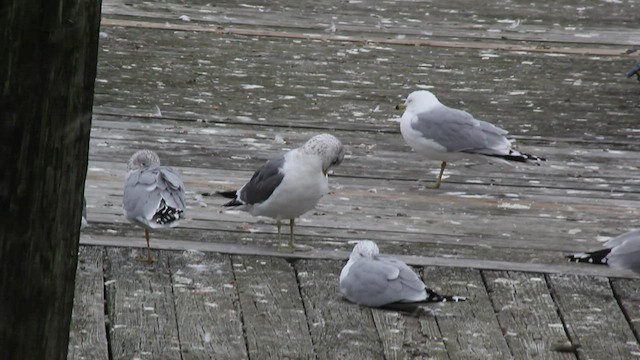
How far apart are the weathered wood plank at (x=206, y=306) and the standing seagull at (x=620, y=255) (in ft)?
5.02

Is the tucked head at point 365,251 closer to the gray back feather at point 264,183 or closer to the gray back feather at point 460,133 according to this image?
the gray back feather at point 264,183

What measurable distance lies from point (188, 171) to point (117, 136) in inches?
28.4

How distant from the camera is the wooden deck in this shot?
517 cm

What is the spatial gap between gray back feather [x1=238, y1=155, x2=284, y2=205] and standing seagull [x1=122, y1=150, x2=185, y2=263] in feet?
1.26

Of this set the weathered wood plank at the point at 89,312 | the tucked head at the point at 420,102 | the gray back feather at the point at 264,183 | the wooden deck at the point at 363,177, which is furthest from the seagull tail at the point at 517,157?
the weathered wood plank at the point at 89,312

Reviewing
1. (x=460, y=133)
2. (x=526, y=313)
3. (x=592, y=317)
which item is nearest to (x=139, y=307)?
(x=526, y=313)

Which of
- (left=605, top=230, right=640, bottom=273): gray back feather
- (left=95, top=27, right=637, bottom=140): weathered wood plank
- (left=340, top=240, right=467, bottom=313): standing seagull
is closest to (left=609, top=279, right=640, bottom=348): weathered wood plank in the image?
(left=605, top=230, right=640, bottom=273): gray back feather

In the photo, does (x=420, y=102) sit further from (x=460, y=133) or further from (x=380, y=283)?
(x=380, y=283)

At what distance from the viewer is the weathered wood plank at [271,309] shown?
4.98 m

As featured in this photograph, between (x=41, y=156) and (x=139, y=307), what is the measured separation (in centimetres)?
250

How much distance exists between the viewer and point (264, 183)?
19.9ft

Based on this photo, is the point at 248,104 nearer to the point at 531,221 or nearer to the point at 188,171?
the point at 188,171

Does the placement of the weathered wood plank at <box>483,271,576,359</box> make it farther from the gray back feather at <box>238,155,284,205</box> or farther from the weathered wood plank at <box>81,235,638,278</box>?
the gray back feather at <box>238,155,284,205</box>

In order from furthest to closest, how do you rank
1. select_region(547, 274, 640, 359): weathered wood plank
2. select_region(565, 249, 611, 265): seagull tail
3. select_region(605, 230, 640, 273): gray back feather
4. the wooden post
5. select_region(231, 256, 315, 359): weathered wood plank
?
select_region(565, 249, 611, 265): seagull tail
select_region(605, 230, 640, 273): gray back feather
select_region(547, 274, 640, 359): weathered wood plank
select_region(231, 256, 315, 359): weathered wood plank
the wooden post
